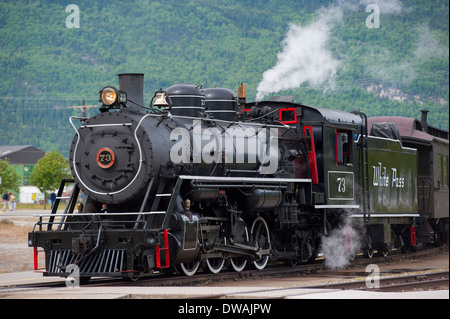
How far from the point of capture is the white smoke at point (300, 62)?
81.7 feet

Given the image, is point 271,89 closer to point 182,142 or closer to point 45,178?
point 182,142

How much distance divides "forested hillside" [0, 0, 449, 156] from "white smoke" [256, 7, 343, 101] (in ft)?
0.25

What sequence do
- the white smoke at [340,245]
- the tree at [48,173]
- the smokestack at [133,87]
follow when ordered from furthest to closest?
the tree at [48,173]
the white smoke at [340,245]
the smokestack at [133,87]

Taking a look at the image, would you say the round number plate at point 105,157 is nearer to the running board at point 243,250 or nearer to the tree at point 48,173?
the running board at point 243,250

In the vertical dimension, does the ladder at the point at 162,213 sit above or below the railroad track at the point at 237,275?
above

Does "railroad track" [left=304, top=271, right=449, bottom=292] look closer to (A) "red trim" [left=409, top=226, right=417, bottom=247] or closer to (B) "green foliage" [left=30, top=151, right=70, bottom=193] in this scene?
(A) "red trim" [left=409, top=226, right=417, bottom=247]

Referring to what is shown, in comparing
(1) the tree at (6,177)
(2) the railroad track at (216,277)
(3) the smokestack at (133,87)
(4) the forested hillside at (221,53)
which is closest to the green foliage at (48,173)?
(1) the tree at (6,177)

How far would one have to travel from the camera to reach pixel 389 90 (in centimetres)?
7881

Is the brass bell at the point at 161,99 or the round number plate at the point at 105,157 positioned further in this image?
the brass bell at the point at 161,99

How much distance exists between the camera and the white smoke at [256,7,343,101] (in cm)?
2491

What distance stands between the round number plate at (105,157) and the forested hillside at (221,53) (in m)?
11.8

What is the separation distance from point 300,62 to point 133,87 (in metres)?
15.9
